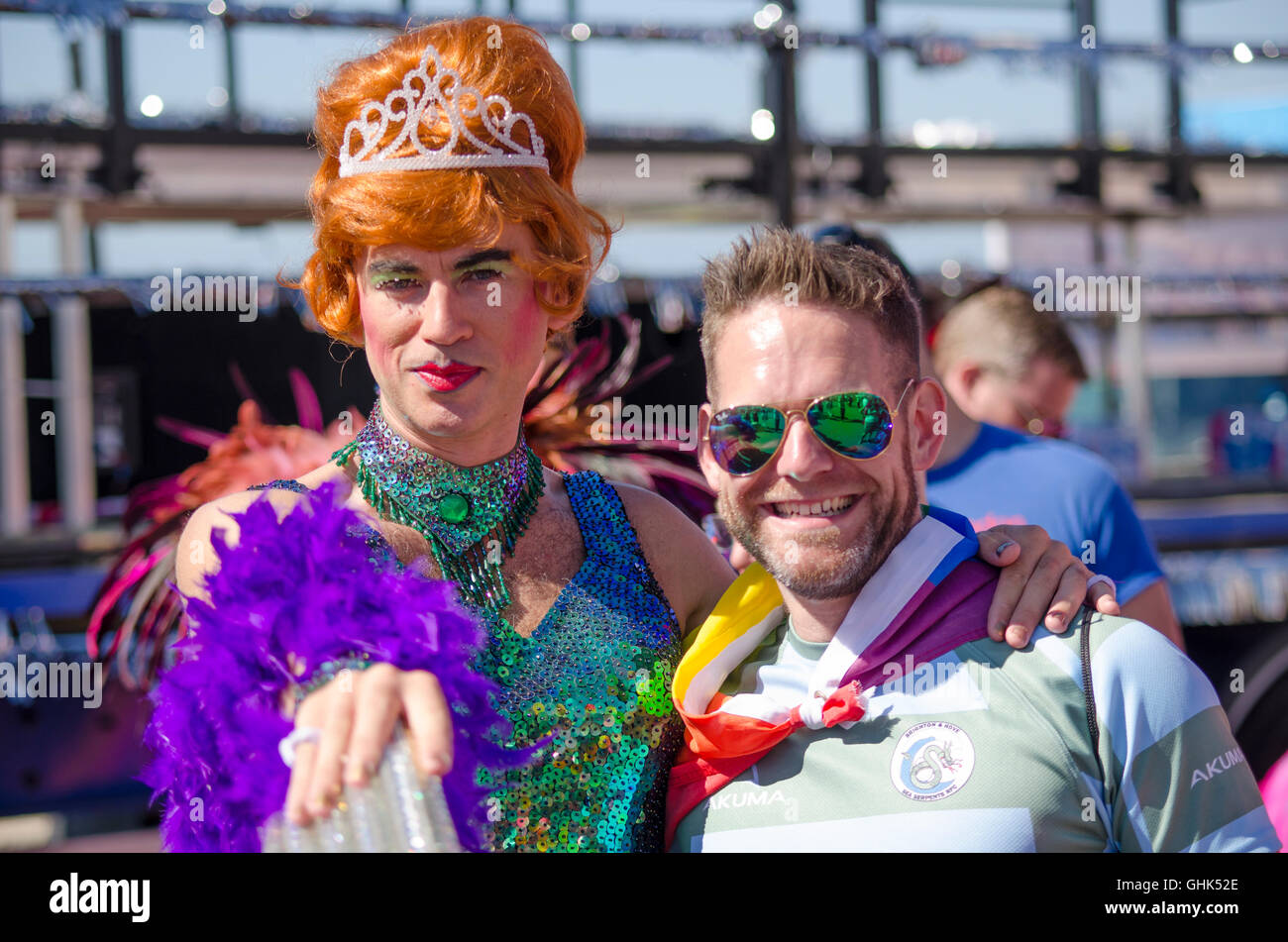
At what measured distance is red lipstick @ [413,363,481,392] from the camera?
4.58ft

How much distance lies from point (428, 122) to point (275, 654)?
66 centimetres

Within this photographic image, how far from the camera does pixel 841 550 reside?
140cm

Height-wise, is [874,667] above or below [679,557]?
below

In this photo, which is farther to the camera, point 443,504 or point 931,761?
point 443,504

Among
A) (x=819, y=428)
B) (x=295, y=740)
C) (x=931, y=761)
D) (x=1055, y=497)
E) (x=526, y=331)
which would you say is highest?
(x=526, y=331)

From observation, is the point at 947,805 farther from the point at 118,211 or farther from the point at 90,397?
the point at 118,211

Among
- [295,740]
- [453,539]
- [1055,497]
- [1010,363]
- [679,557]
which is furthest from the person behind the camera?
[1010,363]

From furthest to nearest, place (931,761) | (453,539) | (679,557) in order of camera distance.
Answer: (679,557) → (453,539) → (931,761)

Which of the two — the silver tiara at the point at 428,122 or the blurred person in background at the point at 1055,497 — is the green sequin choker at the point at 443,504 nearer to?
the silver tiara at the point at 428,122

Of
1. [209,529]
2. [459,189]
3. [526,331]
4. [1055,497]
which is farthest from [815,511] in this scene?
[1055,497]

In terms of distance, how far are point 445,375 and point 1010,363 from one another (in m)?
1.95

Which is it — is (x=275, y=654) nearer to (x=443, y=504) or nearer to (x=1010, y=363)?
(x=443, y=504)

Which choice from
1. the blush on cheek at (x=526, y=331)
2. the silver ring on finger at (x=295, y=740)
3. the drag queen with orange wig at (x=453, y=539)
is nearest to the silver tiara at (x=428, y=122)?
the drag queen with orange wig at (x=453, y=539)

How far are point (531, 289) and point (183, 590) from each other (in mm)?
562
